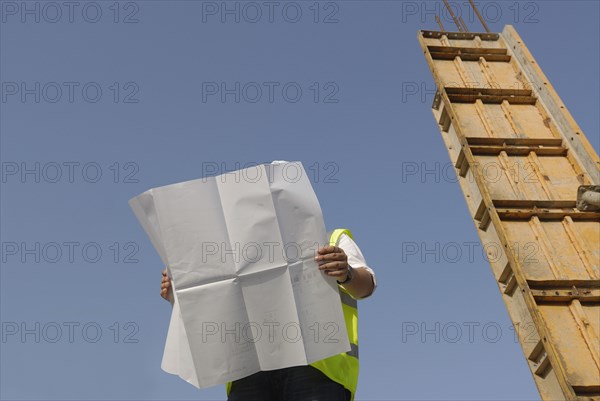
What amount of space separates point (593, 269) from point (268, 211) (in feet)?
13.1

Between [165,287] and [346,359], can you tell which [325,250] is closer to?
[346,359]

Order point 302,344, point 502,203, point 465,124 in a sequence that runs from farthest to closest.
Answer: point 465,124 < point 502,203 < point 302,344

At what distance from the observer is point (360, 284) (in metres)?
2.66

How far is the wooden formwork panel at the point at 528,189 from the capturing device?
16.3 feet

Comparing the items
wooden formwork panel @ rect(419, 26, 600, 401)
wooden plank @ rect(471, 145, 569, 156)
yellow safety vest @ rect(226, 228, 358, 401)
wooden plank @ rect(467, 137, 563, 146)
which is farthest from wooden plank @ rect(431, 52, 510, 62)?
yellow safety vest @ rect(226, 228, 358, 401)

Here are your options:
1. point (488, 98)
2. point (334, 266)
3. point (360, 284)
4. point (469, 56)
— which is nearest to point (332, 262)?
point (334, 266)

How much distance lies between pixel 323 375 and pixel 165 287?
2.40ft

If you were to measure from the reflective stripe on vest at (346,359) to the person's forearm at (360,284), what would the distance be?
0.19ft

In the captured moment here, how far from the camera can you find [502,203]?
6.07m

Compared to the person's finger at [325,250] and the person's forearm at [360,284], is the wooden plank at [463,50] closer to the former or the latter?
the person's forearm at [360,284]

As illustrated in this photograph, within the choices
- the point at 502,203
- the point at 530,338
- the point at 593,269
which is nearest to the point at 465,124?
the point at 502,203

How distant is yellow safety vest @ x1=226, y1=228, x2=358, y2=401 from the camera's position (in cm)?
262

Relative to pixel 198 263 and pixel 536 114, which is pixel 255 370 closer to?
pixel 198 263

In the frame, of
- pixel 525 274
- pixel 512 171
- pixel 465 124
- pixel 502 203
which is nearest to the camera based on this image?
pixel 525 274
